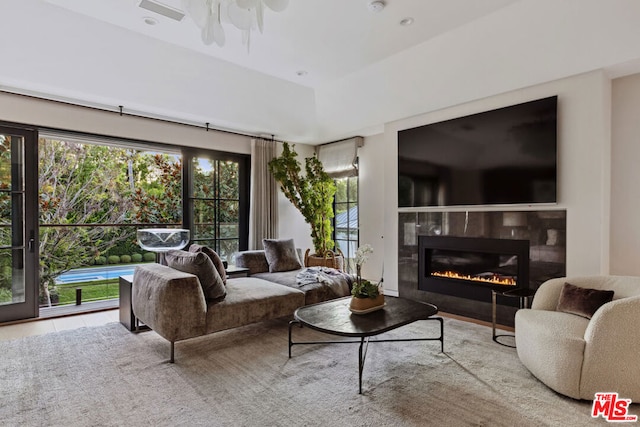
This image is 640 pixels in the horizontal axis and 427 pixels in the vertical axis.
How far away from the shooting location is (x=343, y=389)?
2.38 meters

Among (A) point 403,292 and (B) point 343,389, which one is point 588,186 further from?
(B) point 343,389

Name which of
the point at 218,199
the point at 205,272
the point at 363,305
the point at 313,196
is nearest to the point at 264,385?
the point at 363,305

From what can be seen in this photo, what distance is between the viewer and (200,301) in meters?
2.96

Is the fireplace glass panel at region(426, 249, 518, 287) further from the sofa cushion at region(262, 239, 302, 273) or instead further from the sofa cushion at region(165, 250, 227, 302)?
the sofa cushion at region(165, 250, 227, 302)

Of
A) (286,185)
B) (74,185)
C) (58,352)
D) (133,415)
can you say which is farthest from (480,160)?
(74,185)

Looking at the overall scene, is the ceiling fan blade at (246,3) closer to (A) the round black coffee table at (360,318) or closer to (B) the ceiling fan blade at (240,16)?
(B) the ceiling fan blade at (240,16)

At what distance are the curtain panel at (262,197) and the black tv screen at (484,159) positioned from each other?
6.88 ft

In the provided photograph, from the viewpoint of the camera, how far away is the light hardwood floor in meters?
3.53

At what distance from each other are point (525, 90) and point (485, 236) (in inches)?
62.8

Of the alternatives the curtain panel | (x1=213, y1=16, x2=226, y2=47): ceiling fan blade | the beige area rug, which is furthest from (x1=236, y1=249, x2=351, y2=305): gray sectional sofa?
(x1=213, y1=16, x2=226, y2=47): ceiling fan blade

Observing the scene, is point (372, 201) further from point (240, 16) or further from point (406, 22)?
point (240, 16)

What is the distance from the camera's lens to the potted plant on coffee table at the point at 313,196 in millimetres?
5449

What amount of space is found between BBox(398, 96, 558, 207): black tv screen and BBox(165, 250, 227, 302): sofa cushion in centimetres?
273
